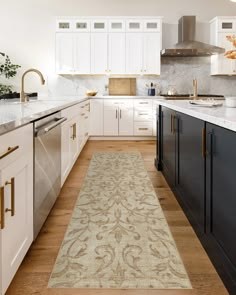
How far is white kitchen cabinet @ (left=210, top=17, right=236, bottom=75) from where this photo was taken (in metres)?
7.08

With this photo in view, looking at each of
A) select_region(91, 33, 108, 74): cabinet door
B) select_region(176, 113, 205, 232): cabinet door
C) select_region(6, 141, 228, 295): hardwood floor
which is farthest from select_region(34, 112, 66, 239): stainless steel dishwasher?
select_region(91, 33, 108, 74): cabinet door

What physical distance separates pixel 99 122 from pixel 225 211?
18.2ft

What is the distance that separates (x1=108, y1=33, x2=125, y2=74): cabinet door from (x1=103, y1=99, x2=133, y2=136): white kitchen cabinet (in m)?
0.69

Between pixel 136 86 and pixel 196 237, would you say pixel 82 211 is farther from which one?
pixel 136 86

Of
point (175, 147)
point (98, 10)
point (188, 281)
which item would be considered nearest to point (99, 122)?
point (98, 10)

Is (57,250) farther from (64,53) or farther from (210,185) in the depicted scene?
(64,53)

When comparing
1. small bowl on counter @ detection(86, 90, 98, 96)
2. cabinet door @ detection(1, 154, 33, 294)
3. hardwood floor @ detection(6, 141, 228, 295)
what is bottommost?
hardwood floor @ detection(6, 141, 228, 295)

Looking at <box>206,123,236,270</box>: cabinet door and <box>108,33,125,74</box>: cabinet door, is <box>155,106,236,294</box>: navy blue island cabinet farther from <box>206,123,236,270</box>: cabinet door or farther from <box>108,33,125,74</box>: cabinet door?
<box>108,33,125,74</box>: cabinet door

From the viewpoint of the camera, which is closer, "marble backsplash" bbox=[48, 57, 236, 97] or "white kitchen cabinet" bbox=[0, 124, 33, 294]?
"white kitchen cabinet" bbox=[0, 124, 33, 294]

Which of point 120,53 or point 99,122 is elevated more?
point 120,53

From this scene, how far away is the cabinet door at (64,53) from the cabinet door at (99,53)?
42 centimetres

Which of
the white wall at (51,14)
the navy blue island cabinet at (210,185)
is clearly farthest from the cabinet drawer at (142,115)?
the navy blue island cabinet at (210,185)

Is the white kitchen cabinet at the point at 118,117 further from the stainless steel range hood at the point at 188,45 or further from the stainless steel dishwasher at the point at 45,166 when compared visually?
the stainless steel dishwasher at the point at 45,166

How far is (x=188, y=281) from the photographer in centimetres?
174
